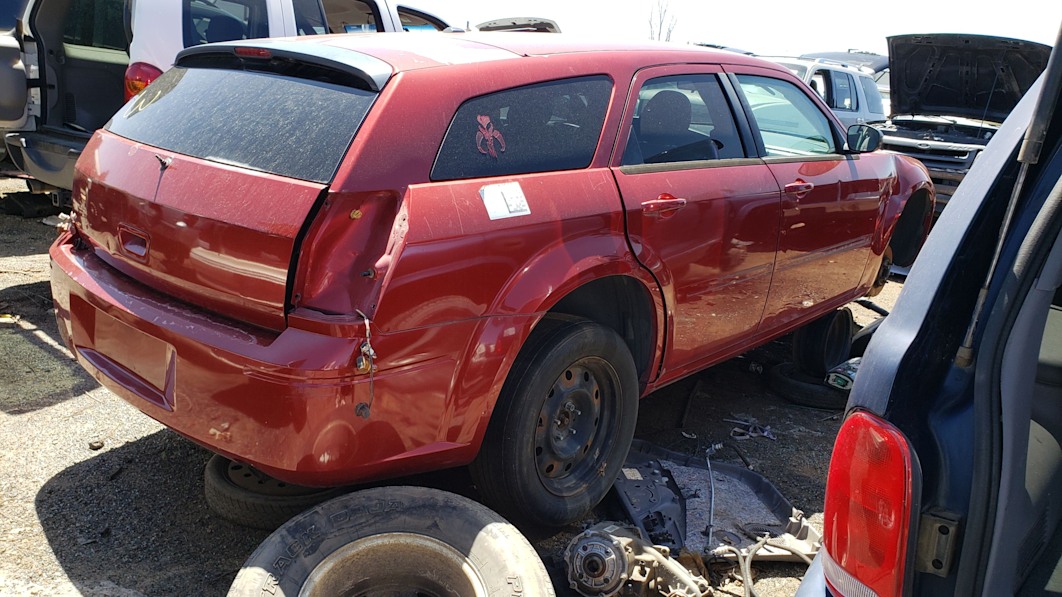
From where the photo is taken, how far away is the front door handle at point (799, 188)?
3.75 metres

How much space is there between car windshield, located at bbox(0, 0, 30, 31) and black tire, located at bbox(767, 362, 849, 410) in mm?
7449

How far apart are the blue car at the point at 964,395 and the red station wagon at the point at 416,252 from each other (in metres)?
1.27

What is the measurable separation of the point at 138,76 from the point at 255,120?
10.1 ft

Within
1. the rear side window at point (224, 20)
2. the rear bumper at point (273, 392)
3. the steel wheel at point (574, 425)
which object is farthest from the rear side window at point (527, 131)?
the rear side window at point (224, 20)

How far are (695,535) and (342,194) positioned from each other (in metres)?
1.84

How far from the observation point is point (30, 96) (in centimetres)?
565

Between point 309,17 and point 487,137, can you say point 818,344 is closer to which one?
point 487,137

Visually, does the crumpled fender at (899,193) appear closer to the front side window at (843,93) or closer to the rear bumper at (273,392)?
the rear bumper at (273,392)

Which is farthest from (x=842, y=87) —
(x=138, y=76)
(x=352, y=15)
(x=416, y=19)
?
(x=138, y=76)

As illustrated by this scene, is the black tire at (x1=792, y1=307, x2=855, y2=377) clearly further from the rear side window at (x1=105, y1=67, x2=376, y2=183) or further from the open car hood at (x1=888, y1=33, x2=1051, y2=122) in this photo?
the open car hood at (x1=888, y1=33, x2=1051, y2=122)

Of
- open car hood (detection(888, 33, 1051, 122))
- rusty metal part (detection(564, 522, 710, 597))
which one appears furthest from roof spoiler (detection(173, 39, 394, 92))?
open car hood (detection(888, 33, 1051, 122))

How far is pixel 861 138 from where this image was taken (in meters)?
4.44

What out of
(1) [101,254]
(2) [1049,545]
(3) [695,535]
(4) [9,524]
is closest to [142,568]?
(4) [9,524]

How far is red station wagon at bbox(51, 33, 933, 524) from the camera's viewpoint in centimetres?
230
